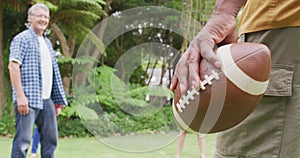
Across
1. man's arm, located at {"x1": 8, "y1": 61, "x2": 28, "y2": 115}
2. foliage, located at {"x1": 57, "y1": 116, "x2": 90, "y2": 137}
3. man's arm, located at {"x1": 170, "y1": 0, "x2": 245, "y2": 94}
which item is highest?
man's arm, located at {"x1": 170, "y1": 0, "x2": 245, "y2": 94}

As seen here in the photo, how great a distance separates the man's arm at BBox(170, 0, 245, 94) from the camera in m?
1.33

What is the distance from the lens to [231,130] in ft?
5.00

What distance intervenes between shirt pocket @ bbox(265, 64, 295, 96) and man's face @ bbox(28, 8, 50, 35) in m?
2.94

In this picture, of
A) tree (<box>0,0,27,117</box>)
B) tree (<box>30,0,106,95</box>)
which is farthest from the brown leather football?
tree (<box>0,0,27,117</box>)

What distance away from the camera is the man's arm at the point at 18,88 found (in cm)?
378

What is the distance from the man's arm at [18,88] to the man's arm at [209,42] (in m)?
2.57

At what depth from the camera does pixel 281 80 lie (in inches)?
55.5

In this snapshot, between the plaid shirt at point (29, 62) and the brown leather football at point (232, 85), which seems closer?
the brown leather football at point (232, 85)

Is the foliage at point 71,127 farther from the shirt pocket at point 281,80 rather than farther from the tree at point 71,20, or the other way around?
the shirt pocket at point 281,80

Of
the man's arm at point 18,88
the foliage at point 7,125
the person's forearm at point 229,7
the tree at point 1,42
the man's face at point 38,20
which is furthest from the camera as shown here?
the tree at point 1,42

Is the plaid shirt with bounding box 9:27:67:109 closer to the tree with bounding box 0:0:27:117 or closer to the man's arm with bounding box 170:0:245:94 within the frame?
the man's arm with bounding box 170:0:245:94

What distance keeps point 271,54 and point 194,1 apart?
9172mm

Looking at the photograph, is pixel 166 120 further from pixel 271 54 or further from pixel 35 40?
pixel 271 54

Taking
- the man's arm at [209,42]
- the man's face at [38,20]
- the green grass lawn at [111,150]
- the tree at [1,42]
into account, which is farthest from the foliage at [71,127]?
the man's arm at [209,42]
